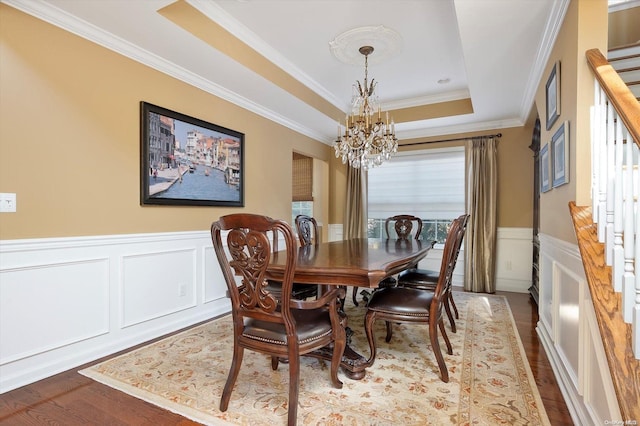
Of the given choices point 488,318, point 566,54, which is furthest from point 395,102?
point 488,318

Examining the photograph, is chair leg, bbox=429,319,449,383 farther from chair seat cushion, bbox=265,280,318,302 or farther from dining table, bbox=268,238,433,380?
chair seat cushion, bbox=265,280,318,302

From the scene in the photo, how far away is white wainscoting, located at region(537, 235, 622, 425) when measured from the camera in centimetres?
129

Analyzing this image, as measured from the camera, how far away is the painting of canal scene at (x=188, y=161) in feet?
8.80

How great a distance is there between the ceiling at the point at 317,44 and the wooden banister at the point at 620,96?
86 centimetres

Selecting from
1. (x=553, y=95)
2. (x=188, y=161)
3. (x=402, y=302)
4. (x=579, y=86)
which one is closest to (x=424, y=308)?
(x=402, y=302)

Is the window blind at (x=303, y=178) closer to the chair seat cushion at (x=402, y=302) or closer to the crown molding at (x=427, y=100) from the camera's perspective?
the crown molding at (x=427, y=100)

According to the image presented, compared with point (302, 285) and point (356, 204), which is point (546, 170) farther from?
point (356, 204)

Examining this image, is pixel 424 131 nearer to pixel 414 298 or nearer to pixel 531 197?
pixel 531 197

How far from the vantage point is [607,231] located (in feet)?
3.93

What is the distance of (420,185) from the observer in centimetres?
503

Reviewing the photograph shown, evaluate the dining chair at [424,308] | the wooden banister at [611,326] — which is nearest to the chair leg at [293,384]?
the dining chair at [424,308]

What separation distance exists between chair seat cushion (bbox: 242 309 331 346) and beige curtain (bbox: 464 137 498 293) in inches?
131

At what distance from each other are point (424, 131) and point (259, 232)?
409cm

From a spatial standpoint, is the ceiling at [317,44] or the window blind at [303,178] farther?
the window blind at [303,178]
